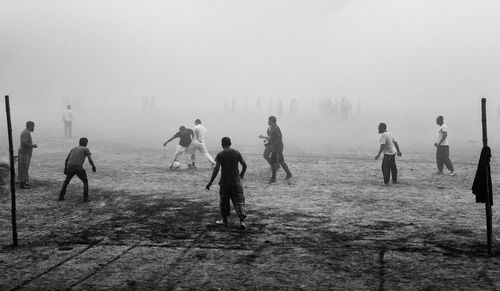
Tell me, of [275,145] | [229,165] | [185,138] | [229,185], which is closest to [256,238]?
[229,185]

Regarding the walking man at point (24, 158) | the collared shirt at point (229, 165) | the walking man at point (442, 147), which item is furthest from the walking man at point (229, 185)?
the walking man at point (442, 147)

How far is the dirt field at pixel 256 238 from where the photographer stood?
5.85 m

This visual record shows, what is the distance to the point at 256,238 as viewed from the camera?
7742 mm

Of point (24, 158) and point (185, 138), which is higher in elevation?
point (185, 138)

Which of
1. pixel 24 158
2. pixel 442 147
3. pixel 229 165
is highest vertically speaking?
pixel 24 158

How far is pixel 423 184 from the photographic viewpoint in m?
13.9

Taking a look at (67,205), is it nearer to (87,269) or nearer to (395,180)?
(87,269)

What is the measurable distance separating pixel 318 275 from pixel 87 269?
9.86 ft

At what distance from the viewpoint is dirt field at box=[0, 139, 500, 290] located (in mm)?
5852

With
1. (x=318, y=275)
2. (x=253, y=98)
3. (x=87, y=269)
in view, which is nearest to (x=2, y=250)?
(x=87, y=269)

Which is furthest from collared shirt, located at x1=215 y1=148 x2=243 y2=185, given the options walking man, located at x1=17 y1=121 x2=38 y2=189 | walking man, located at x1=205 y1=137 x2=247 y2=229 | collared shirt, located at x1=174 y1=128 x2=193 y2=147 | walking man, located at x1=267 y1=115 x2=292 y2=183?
collared shirt, located at x1=174 y1=128 x2=193 y2=147

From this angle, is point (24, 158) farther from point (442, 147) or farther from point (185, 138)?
point (442, 147)

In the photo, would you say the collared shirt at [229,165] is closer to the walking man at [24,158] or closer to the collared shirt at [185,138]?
the walking man at [24,158]

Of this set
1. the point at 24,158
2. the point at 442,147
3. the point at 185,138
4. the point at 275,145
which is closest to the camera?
the point at 24,158
